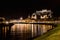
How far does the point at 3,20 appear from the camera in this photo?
105m

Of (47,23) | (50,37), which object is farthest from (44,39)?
(47,23)

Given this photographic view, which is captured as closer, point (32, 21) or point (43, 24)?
point (43, 24)

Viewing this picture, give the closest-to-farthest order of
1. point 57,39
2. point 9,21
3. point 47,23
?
point 57,39
point 47,23
point 9,21

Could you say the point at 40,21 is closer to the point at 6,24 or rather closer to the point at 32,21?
the point at 32,21

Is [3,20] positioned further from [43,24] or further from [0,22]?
[43,24]

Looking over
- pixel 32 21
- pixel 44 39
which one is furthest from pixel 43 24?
pixel 44 39

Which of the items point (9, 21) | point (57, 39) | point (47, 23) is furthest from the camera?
point (9, 21)

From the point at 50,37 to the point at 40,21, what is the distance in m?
77.2

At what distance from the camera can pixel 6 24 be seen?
356ft

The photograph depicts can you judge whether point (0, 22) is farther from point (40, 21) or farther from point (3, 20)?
point (40, 21)

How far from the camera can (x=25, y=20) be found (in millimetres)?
108938

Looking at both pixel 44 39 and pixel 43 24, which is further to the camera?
pixel 43 24

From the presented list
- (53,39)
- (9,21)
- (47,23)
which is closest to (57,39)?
(53,39)

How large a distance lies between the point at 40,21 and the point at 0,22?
69.9ft
